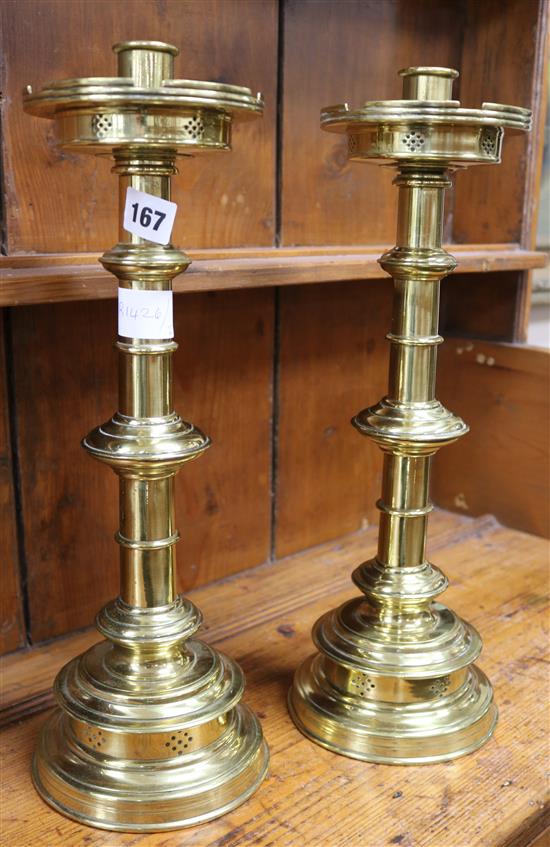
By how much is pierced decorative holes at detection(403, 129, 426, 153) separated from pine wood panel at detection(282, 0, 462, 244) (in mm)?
440

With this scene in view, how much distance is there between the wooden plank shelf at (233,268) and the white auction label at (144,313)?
0.14 meters

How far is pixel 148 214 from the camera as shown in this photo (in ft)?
2.67

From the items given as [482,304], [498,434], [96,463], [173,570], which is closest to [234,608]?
[96,463]

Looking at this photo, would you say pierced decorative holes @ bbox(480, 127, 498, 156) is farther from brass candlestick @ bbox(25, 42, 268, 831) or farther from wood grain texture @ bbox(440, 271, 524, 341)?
wood grain texture @ bbox(440, 271, 524, 341)

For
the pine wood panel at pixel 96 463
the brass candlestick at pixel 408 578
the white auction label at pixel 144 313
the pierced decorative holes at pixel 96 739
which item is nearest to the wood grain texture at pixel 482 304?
the pine wood panel at pixel 96 463

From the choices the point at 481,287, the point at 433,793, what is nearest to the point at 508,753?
the point at 433,793

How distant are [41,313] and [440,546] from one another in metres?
0.77

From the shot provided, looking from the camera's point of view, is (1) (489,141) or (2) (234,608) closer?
(1) (489,141)

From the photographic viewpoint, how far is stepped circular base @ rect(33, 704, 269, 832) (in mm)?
858

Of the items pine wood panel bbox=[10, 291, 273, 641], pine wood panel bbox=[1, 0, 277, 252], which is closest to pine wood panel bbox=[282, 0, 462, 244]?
pine wood panel bbox=[1, 0, 277, 252]

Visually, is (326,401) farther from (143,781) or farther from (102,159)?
(143,781)

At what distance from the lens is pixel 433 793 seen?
924 millimetres

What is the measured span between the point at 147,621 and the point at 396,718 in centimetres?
29

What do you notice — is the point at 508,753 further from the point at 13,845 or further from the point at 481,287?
the point at 481,287
